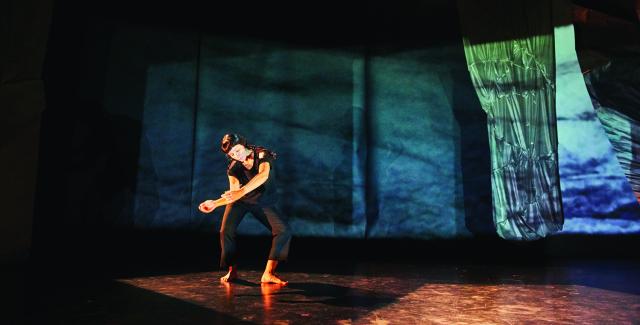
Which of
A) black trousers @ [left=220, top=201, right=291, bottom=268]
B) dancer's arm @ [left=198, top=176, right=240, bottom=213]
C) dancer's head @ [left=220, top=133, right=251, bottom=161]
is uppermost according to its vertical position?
dancer's head @ [left=220, top=133, right=251, bottom=161]

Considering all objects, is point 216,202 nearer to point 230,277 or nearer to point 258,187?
point 258,187

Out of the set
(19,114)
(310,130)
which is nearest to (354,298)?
(310,130)

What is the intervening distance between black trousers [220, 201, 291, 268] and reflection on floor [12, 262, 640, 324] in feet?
0.86

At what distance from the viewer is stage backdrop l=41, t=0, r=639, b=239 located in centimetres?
600

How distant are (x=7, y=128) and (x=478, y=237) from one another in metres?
5.65

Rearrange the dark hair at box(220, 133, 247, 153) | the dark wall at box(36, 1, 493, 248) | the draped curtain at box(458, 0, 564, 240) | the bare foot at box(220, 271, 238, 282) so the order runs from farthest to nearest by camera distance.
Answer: the dark wall at box(36, 1, 493, 248) < the draped curtain at box(458, 0, 564, 240) < the bare foot at box(220, 271, 238, 282) < the dark hair at box(220, 133, 247, 153)

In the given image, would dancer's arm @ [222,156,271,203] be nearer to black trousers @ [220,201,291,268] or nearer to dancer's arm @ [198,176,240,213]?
dancer's arm @ [198,176,240,213]

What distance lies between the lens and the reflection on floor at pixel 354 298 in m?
2.70

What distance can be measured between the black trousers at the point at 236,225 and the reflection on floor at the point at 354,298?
262 mm

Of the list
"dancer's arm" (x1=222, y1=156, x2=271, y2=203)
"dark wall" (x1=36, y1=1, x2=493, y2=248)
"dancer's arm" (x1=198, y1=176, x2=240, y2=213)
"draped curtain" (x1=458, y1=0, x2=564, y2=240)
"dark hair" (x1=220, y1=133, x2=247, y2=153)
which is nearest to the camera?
"dancer's arm" (x1=198, y1=176, x2=240, y2=213)

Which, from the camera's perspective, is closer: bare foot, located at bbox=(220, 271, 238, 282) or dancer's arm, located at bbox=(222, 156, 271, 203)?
dancer's arm, located at bbox=(222, 156, 271, 203)

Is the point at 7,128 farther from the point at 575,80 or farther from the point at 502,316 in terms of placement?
the point at 575,80

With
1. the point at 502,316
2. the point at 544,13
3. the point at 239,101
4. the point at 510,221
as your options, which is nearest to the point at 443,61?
the point at 544,13

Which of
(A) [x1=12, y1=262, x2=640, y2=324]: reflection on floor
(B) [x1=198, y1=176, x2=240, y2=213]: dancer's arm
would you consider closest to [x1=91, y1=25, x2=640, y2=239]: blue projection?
(A) [x1=12, y1=262, x2=640, y2=324]: reflection on floor
